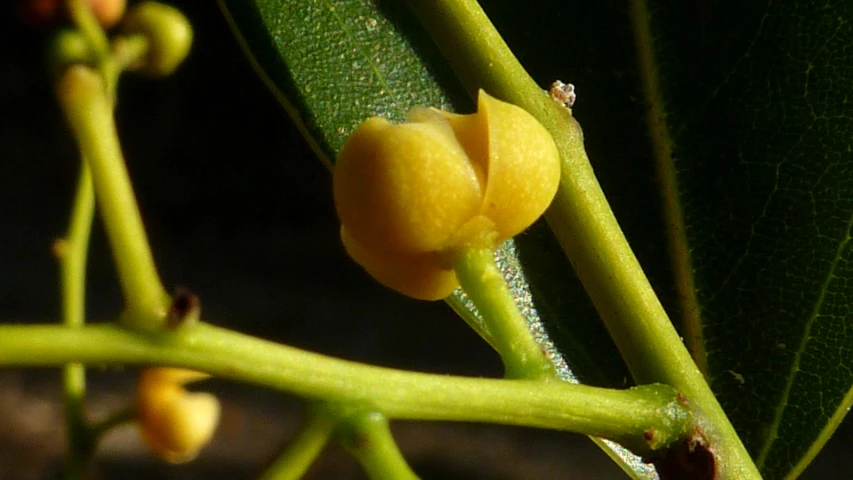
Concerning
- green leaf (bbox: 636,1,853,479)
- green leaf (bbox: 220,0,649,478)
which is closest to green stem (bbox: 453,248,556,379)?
green leaf (bbox: 220,0,649,478)

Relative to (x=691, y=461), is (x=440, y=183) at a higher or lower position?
higher

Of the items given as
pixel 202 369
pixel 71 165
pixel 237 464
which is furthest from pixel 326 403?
pixel 71 165

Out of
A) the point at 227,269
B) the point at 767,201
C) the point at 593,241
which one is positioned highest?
the point at 593,241

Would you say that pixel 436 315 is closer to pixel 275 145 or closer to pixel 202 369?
pixel 275 145

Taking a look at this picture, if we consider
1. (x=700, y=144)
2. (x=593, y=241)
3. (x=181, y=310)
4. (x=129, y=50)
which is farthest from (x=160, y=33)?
(x=700, y=144)

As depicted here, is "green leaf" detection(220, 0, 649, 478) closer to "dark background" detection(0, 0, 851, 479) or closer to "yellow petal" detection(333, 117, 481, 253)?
"yellow petal" detection(333, 117, 481, 253)

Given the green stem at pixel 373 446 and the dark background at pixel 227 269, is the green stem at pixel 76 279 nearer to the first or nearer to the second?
the green stem at pixel 373 446

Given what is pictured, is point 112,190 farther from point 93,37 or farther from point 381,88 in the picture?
point 381,88
